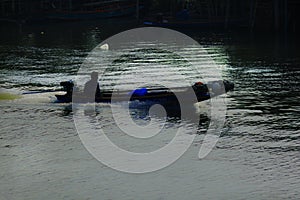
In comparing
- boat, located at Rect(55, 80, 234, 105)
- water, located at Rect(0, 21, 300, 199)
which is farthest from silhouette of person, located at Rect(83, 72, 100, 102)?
water, located at Rect(0, 21, 300, 199)

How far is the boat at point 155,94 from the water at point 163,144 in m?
0.72

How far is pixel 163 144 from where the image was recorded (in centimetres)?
2806

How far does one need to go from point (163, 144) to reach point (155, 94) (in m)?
5.74

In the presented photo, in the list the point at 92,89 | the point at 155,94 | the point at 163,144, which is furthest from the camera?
the point at 92,89

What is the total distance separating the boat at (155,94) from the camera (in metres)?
33.3

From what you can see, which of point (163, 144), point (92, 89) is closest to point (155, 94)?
point (92, 89)

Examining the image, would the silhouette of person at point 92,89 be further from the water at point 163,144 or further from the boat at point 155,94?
the water at point 163,144

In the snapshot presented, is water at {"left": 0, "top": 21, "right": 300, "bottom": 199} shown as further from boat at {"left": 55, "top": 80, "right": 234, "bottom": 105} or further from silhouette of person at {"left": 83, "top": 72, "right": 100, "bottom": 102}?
silhouette of person at {"left": 83, "top": 72, "right": 100, "bottom": 102}

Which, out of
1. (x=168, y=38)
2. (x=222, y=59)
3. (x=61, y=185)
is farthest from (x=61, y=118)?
(x=168, y=38)

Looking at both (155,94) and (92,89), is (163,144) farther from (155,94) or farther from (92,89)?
(92,89)

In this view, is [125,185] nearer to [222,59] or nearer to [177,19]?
[222,59]

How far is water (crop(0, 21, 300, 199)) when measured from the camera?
23.2m

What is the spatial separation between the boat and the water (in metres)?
0.72

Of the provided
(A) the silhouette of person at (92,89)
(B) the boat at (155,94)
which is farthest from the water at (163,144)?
(A) the silhouette of person at (92,89)
